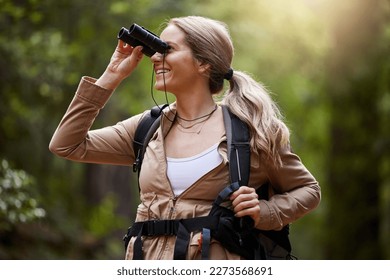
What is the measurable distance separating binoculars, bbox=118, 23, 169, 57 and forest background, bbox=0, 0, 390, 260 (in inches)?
191

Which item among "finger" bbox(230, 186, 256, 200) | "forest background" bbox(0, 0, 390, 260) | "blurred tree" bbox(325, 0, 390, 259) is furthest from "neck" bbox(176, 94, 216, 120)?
"blurred tree" bbox(325, 0, 390, 259)

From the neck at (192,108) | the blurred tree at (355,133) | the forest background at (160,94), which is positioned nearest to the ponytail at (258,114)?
the neck at (192,108)

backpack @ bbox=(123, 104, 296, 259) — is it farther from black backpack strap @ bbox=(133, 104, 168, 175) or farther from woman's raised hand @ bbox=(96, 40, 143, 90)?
woman's raised hand @ bbox=(96, 40, 143, 90)

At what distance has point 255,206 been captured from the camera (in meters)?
4.42

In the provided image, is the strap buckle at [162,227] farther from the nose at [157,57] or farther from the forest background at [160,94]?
the forest background at [160,94]

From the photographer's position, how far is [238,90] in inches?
192

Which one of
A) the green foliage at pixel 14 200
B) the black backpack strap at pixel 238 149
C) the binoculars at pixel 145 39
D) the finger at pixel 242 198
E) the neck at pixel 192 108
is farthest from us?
the green foliage at pixel 14 200

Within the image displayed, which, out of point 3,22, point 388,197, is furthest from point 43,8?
point 388,197

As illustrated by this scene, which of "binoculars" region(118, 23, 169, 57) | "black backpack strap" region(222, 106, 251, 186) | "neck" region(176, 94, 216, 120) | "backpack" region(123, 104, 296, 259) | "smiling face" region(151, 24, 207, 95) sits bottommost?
"backpack" region(123, 104, 296, 259)

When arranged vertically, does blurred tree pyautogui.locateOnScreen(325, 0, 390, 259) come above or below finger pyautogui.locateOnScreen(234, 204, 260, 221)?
above

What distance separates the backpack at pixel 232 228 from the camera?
4.40 m

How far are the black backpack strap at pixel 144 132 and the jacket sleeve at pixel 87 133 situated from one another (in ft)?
0.23

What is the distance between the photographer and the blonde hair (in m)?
4.61
